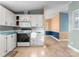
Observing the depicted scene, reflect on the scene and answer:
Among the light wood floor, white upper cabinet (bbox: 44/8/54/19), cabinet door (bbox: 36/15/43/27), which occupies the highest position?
white upper cabinet (bbox: 44/8/54/19)

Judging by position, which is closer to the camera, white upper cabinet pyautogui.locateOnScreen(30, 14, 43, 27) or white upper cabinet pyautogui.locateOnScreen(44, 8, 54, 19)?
white upper cabinet pyautogui.locateOnScreen(30, 14, 43, 27)

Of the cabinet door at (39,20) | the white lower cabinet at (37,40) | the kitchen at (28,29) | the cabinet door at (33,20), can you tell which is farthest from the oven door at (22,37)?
the cabinet door at (39,20)

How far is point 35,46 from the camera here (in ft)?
19.1

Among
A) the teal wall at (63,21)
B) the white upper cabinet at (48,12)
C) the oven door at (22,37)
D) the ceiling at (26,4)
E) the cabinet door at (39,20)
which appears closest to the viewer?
the ceiling at (26,4)

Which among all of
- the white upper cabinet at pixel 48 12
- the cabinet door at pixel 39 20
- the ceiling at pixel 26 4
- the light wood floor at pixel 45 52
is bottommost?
the light wood floor at pixel 45 52

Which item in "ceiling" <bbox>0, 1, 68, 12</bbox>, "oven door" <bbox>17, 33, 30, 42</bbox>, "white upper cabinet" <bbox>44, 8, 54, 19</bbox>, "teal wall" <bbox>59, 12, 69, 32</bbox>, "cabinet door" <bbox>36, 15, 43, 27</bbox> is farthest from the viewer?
"teal wall" <bbox>59, 12, 69, 32</bbox>

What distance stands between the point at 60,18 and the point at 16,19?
3.56 m

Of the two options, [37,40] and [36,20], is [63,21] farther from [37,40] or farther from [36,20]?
[37,40]

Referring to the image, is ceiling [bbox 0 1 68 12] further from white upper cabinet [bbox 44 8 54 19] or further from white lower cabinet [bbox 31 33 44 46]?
white lower cabinet [bbox 31 33 44 46]

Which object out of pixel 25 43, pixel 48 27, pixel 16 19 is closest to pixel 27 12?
pixel 16 19

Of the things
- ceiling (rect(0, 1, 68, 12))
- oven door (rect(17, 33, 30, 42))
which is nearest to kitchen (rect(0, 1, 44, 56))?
oven door (rect(17, 33, 30, 42))

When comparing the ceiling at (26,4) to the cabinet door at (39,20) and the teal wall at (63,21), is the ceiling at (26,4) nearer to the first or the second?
the cabinet door at (39,20)

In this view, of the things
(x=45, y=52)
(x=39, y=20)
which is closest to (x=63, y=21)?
(x=39, y=20)

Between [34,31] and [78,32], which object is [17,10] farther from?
[78,32]
